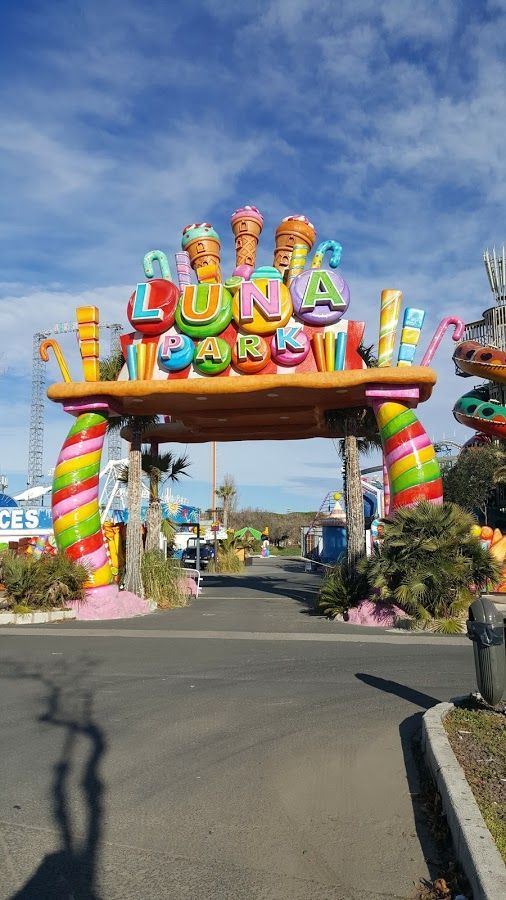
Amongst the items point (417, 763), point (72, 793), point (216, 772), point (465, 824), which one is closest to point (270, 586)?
point (417, 763)

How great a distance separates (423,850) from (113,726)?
345 cm

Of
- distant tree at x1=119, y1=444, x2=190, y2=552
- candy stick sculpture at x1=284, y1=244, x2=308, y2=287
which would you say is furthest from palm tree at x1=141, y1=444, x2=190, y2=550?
candy stick sculpture at x1=284, y1=244, x2=308, y2=287

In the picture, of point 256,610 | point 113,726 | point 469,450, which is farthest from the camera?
point 469,450

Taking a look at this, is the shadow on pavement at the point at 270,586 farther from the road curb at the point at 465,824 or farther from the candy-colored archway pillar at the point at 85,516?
the road curb at the point at 465,824

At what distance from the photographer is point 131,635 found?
13.2m

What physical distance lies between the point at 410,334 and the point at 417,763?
36.4 ft

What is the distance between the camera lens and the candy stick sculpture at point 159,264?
56.2ft

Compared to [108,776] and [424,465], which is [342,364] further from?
[108,776]

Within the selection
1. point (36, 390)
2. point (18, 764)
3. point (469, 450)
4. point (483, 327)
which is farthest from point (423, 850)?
point (36, 390)

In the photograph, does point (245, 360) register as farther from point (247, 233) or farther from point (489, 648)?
point (489, 648)

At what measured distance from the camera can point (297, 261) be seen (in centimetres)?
1702

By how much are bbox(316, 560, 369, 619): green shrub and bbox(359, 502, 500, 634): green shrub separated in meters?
1.56

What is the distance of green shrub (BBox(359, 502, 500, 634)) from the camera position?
43.5 feet

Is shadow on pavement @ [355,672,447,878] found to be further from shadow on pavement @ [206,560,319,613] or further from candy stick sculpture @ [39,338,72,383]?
candy stick sculpture @ [39,338,72,383]
